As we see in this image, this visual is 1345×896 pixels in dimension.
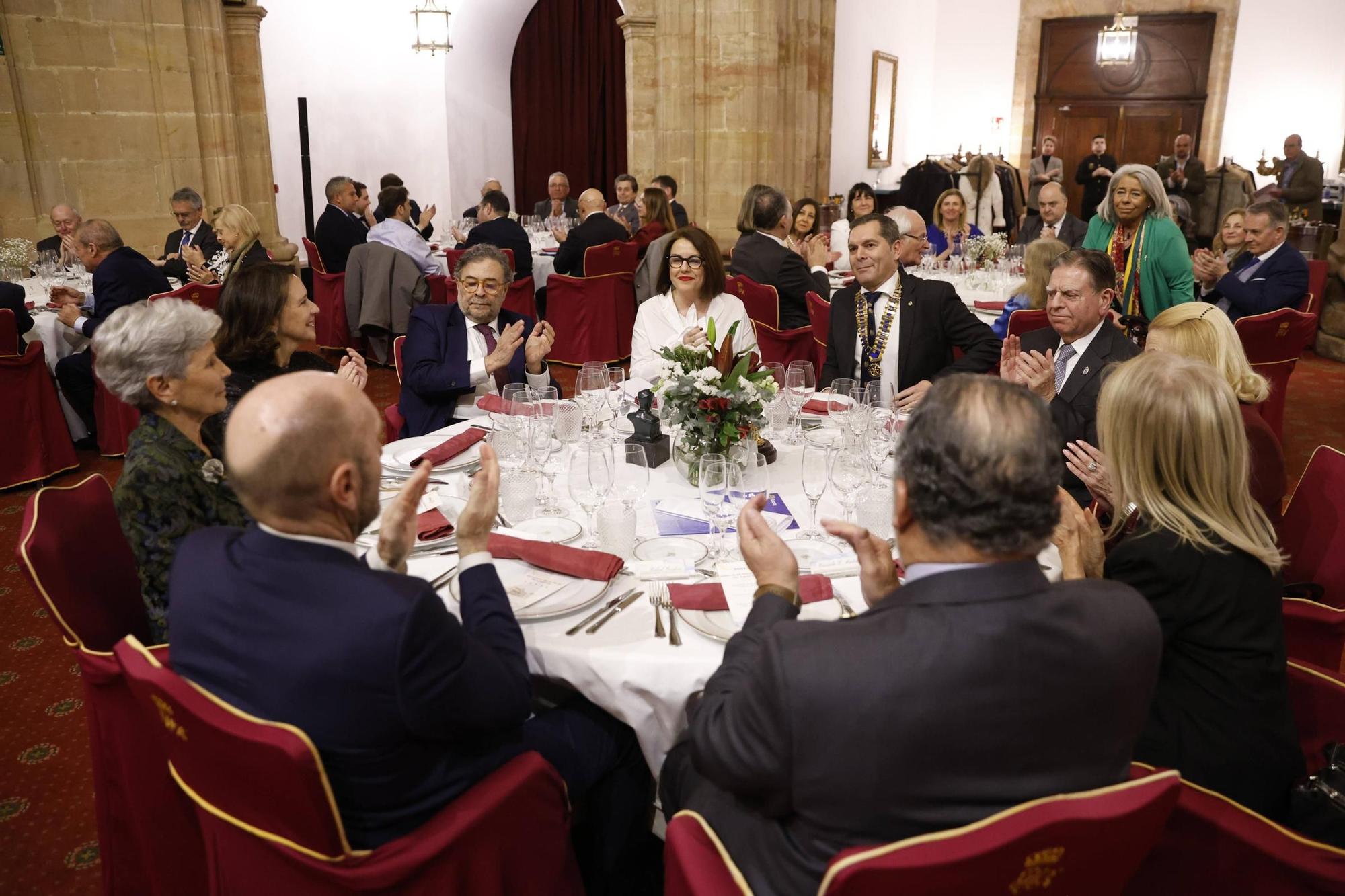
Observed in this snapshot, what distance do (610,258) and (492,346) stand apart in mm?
3687

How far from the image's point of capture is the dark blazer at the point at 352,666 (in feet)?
4.97

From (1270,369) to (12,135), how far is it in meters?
8.61

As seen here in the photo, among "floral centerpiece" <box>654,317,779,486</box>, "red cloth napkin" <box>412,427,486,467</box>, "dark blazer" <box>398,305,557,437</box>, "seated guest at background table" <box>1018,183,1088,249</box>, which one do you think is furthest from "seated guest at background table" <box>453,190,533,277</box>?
"floral centerpiece" <box>654,317,779,486</box>

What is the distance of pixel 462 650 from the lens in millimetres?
1607

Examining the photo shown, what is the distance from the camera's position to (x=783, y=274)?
5883mm

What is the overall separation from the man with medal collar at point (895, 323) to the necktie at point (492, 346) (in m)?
1.38

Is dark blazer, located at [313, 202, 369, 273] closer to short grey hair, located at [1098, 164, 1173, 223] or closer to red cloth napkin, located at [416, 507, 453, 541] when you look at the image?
short grey hair, located at [1098, 164, 1173, 223]

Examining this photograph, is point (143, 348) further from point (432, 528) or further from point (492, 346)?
point (492, 346)

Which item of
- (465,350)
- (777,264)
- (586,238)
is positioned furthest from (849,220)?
(465,350)

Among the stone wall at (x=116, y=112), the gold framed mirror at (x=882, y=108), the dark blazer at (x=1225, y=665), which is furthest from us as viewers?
the gold framed mirror at (x=882, y=108)

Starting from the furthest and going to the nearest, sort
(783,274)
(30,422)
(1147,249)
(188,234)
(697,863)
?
(188,234)
(783,274)
(30,422)
(1147,249)
(697,863)

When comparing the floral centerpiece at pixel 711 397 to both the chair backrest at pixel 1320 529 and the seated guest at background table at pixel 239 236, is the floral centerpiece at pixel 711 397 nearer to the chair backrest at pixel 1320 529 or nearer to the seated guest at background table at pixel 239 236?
the chair backrest at pixel 1320 529

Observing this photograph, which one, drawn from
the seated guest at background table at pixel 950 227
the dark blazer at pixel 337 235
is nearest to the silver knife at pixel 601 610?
the seated guest at background table at pixel 950 227

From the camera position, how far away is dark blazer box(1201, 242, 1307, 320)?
5590 mm
